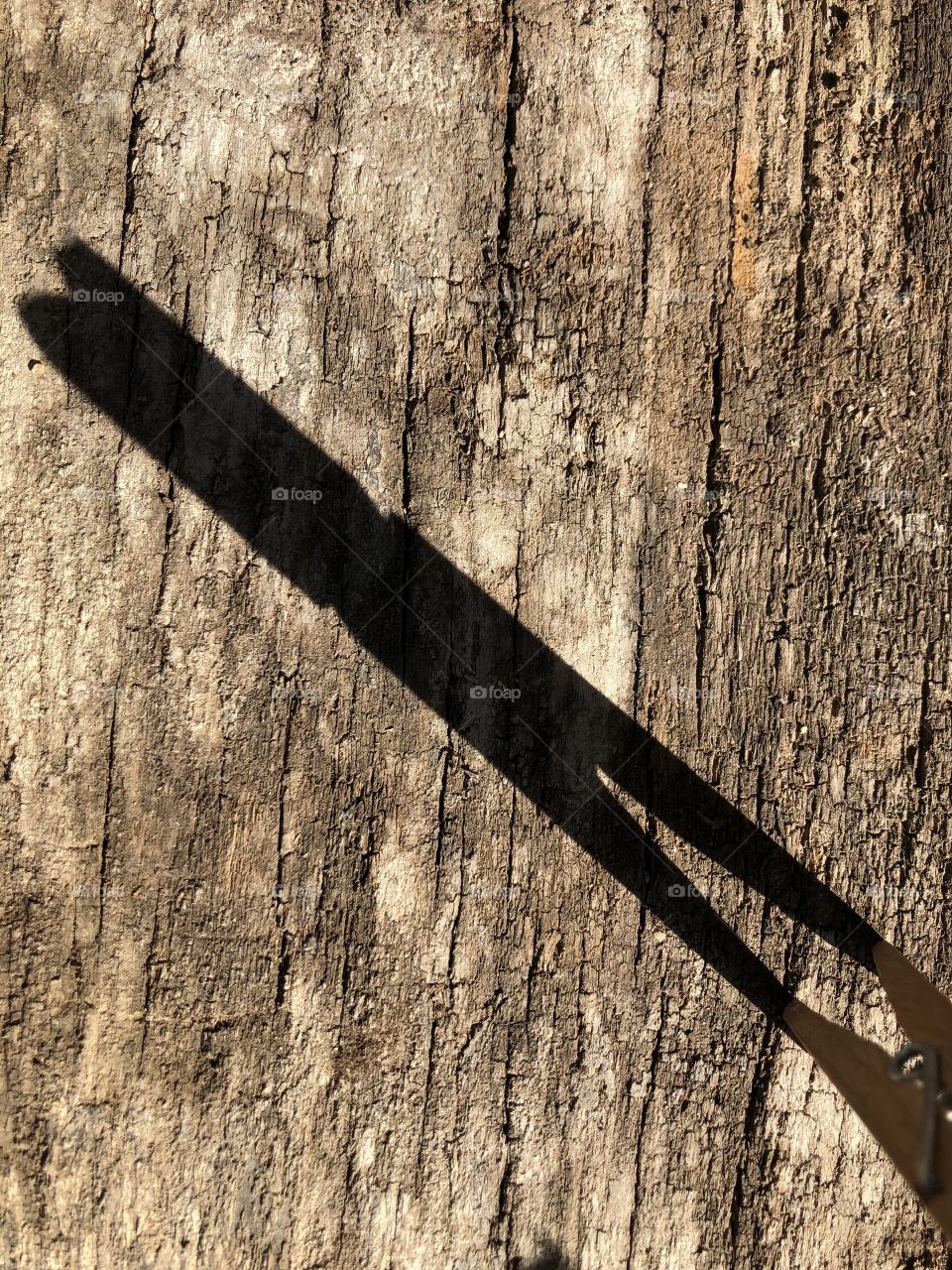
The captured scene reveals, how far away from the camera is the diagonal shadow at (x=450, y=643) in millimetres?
2418

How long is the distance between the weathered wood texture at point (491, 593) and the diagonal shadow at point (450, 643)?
55mm

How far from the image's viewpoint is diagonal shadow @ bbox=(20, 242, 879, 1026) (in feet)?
7.93

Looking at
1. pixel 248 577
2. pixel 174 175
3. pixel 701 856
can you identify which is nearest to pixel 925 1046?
pixel 701 856

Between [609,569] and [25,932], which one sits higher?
[609,569]

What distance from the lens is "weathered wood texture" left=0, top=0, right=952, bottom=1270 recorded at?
239cm

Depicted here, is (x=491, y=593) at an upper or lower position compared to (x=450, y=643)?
upper

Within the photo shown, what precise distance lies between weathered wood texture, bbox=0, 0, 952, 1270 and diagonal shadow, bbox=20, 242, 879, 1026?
0.18ft

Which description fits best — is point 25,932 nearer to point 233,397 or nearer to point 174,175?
point 233,397

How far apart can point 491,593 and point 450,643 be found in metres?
0.19

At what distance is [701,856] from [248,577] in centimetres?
153

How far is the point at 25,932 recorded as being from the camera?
2.39 m

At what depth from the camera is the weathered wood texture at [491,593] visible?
239cm

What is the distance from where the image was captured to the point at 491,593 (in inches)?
96.0

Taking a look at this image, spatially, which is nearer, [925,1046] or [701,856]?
[925,1046]
